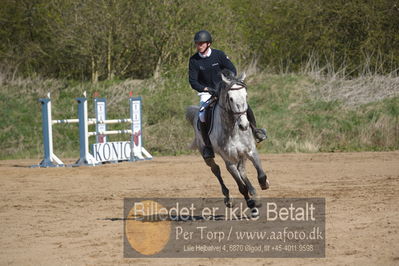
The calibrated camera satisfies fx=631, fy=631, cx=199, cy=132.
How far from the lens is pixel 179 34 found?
28812 millimetres

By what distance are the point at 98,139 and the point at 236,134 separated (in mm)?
10015

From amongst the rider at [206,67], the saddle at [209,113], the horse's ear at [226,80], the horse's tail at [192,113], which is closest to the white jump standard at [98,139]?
the horse's tail at [192,113]

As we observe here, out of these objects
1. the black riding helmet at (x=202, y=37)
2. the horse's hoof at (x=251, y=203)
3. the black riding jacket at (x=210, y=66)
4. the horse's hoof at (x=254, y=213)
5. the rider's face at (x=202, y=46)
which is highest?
the black riding helmet at (x=202, y=37)

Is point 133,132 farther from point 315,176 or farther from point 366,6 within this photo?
point 366,6

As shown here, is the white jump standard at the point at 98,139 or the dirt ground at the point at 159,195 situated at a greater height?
the white jump standard at the point at 98,139

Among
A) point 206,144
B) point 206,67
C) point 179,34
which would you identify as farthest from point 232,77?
point 179,34

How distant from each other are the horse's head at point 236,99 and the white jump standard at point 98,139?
9.31 m

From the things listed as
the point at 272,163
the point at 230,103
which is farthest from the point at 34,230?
the point at 272,163

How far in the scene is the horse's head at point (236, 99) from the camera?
8.66 meters

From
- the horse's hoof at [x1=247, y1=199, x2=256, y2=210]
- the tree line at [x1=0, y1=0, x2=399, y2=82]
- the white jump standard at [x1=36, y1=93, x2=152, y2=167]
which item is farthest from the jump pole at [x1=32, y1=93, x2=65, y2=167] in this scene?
the tree line at [x1=0, y1=0, x2=399, y2=82]

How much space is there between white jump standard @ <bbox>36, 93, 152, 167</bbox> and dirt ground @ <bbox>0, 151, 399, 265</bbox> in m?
0.58

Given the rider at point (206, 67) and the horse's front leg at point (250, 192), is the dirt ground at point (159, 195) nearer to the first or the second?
the horse's front leg at point (250, 192)

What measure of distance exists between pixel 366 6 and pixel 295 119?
8.77 meters

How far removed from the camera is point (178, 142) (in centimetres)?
2231
